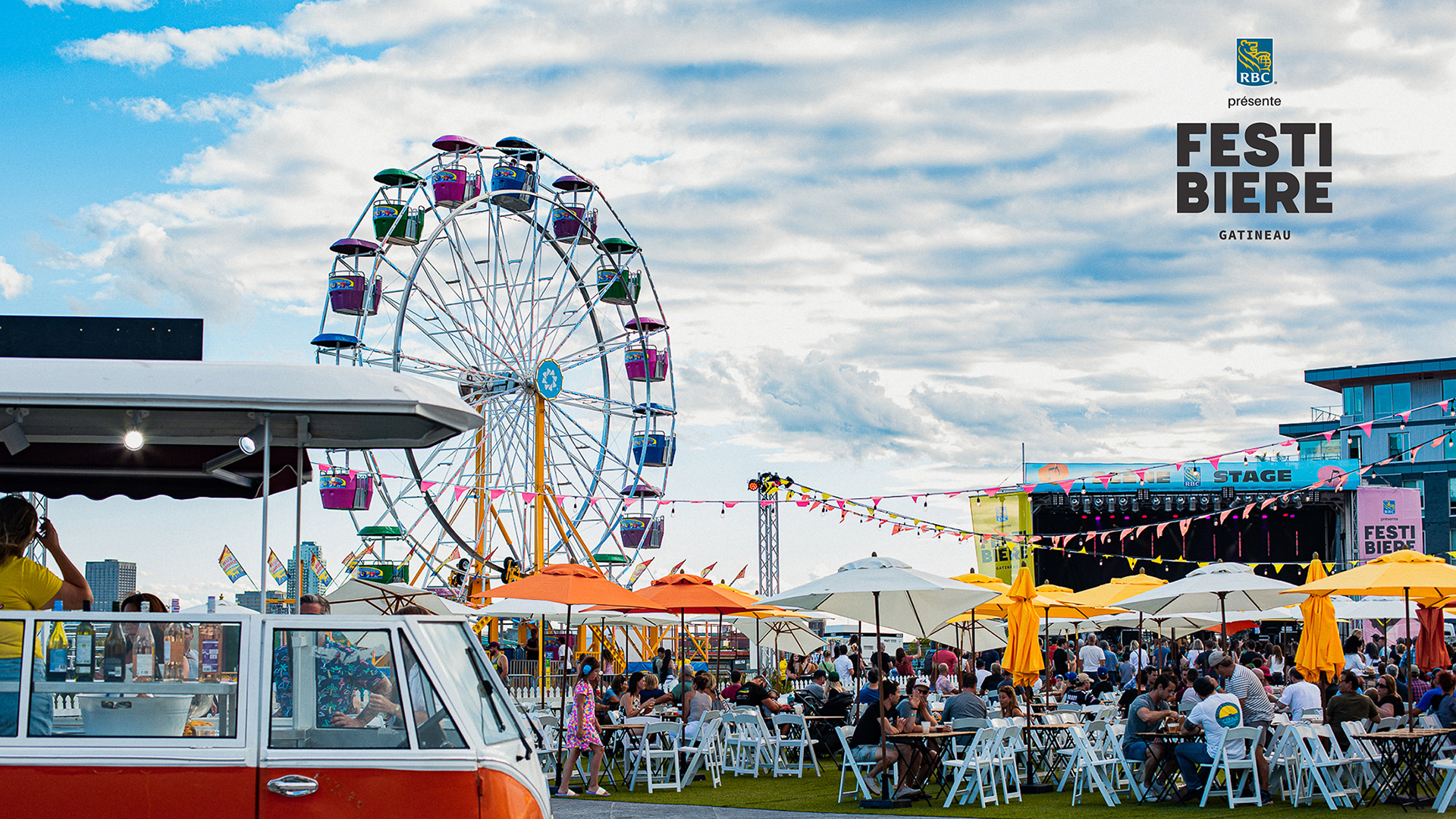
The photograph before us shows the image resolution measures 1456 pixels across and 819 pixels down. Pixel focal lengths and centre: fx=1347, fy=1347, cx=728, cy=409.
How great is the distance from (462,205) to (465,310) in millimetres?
2002

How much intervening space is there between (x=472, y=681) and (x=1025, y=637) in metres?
9.37

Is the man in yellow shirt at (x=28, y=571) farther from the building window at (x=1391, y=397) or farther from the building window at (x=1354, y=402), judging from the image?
the building window at (x=1354, y=402)

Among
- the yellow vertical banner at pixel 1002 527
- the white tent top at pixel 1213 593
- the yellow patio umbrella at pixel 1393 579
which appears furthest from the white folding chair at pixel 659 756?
the yellow vertical banner at pixel 1002 527

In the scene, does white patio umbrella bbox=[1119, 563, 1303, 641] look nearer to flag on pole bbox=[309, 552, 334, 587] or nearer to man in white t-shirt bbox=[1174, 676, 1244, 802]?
man in white t-shirt bbox=[1174, 676, 1244, 802]

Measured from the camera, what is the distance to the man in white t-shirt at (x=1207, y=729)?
10992 mm

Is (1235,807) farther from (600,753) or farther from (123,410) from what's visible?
(123,410)

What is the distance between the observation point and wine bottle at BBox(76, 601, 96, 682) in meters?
5.09

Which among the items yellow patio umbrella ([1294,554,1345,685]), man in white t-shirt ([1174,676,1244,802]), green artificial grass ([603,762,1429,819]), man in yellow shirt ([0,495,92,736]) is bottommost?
green artificial grass ([603,762,1429,819])

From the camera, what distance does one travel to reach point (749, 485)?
108 ft

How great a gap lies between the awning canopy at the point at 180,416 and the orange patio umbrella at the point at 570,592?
264 inches

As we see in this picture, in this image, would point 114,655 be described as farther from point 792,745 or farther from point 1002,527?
point 1002,527

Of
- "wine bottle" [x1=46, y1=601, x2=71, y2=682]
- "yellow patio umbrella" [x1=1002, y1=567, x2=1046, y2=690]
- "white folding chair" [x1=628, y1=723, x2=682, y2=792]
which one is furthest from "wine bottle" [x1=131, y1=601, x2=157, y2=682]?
"yellow patio umbrella" [x1=1002, y1=567, x2=1046, y2=690]

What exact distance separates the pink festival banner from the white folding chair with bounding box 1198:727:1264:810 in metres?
30.6

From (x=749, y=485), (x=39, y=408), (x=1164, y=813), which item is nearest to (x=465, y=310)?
(x=749, y=485)
